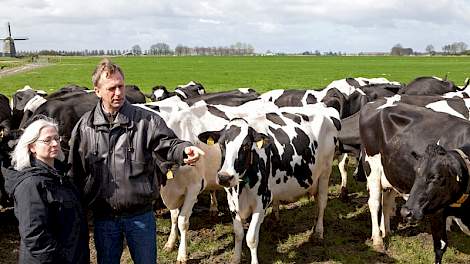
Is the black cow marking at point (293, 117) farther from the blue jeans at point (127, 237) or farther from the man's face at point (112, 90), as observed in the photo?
the man's face at point (112, 90)

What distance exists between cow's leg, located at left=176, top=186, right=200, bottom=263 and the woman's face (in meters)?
3.31

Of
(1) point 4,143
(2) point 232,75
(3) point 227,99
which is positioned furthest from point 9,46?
(1) point 4,143

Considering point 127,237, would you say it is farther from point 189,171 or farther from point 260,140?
point 189,171

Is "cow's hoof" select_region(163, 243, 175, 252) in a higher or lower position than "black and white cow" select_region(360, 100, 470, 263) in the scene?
lower

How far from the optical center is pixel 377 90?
14422 millimetres

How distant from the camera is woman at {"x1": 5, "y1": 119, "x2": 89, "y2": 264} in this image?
145 inches

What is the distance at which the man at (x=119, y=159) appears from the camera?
4.05 meters

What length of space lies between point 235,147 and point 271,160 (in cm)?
103

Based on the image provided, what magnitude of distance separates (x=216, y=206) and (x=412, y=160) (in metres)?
3.47

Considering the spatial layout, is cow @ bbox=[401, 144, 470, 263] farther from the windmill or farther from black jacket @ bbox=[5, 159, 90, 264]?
the windmill

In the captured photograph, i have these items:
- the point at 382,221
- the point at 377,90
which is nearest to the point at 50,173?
the point at 382,221

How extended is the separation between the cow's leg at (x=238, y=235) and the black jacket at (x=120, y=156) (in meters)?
2.55

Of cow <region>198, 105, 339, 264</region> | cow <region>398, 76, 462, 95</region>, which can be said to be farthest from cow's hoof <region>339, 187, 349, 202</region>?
cow <region>398, 76, 462, 95</region>

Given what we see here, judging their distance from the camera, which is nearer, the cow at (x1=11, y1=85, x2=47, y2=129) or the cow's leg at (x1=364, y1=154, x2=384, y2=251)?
the cow's leg at (x1=364, y1=154, x2=384, y2=251)
